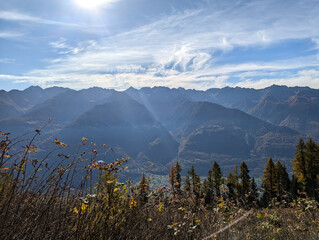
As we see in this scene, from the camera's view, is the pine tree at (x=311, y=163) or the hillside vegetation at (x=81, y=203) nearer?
the hillside vegetation at (x=81, y=203)

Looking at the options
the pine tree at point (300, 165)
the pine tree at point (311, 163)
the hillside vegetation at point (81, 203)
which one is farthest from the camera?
the pine tree at point (300, 165)

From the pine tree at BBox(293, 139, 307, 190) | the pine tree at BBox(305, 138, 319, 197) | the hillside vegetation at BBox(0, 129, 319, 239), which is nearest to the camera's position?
the hillside vegetation at BBox(0, 129, 319, 239)

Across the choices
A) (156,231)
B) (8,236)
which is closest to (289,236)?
(156,231)

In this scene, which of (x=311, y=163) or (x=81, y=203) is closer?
(x=81, y=203)

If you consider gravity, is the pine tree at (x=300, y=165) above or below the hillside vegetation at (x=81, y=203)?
below

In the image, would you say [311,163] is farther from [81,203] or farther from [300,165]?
[81,203]

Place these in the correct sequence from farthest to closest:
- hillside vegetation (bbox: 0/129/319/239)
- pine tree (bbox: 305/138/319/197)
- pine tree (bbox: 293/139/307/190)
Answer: pine tree (bbox: 293/139/307/190) < pine tree (bbox: 305/138/319/197) < hillside vegetation (bbox: 0/129/319/239)

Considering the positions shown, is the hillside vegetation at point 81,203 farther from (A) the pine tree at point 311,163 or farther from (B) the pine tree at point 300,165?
(B) the pine tree at point 300,165

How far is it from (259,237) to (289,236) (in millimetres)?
677

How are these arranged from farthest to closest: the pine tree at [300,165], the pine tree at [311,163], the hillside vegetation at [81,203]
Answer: the pine tree at [300,165], the pine tree at [311,163], the hillside vegetation at [81,203]

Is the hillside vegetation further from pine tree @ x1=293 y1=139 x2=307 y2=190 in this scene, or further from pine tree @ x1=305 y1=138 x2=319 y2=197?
pine tree @ x1=293 y1=139 x2=307 y2=190

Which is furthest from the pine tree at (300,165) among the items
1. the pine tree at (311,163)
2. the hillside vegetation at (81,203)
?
the hillside vegetation at (81,203)

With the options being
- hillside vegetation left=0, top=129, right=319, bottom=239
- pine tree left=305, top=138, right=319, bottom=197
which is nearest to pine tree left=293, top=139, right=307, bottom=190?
pine tree left=305, top=138, right=319, bottom=197

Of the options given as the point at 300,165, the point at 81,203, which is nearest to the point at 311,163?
the point at 300,165
